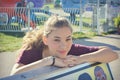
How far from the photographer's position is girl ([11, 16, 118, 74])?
995mm

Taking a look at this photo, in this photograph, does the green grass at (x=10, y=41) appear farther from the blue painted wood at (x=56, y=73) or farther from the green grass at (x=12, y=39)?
the blue painted wood at (x=56, y=73)

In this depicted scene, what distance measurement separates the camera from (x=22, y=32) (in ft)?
19.5

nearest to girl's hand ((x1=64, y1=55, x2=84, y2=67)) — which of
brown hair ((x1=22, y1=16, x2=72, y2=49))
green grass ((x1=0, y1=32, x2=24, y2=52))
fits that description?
brown hair ((x1=22, y1=16, x2=72, y2=49))

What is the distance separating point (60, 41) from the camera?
1043 mm

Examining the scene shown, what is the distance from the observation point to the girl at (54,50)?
995 mm

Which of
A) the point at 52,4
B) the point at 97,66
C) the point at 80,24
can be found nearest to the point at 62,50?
the point at 97,66

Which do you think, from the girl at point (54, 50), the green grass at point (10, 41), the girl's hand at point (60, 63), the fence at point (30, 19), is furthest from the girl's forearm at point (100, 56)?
the fence at point (30, 19)

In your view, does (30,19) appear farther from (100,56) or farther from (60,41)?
(60,41)

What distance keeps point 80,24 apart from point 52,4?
7.20 feet

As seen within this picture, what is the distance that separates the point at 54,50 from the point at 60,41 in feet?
0.14

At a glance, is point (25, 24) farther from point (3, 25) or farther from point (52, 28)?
point (52, 28)

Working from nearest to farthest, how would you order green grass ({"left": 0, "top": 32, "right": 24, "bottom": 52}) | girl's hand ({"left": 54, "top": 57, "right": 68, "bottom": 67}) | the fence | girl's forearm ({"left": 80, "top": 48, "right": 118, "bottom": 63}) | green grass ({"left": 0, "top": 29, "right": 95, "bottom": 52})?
girl's hand ({"left": 54, "top": 57, "right": 68, "bottom": 67}) → girl's forearm ({"left": 80, "top": 48, "right": 118, "bottom": 63}) → green grass ({"left": 0, "top": 32, "right": 24, "bottom": 52}) → green grass ({"left": 0, "top": 29, "right": 95, "bottom": 52}) → the fence

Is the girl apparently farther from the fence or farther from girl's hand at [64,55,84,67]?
the fence

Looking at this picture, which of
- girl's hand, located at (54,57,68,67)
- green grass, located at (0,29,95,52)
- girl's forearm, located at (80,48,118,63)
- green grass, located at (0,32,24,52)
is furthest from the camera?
green grass, located at (0,29,95,52)
